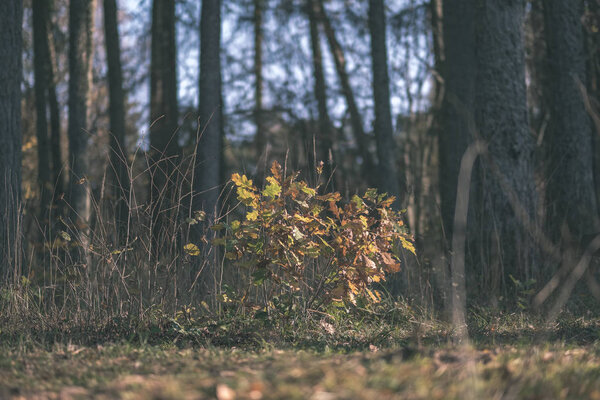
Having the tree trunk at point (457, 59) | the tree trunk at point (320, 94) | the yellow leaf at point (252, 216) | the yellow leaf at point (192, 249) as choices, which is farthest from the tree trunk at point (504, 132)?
the tree trunk at point (320, 94)

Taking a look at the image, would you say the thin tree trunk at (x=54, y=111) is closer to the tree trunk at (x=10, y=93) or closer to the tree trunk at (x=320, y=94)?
the tree trunk at (x=10, y=93)

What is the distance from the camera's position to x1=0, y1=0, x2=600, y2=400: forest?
3029mm

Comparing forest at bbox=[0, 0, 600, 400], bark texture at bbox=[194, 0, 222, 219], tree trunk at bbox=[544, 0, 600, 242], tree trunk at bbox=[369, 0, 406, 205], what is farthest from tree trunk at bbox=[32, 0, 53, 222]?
tree trunk at bbox=[544, 0, 600, 242]

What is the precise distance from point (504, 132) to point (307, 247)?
3.58 meters

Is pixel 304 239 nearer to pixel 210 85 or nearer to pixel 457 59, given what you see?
pixel 210 85

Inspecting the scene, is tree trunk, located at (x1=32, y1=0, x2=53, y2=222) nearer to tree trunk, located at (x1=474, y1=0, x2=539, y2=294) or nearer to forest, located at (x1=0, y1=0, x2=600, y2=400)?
forest, located at (x1=0, y1=0, x2=600, y2=400)

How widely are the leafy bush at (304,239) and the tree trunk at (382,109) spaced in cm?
439

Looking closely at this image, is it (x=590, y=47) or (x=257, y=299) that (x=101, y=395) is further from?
(x=590, y=47)

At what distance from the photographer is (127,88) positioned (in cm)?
1546

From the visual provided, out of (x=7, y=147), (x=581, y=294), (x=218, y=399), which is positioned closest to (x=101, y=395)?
(x=218, y=399)

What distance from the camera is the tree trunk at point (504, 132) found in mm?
6770

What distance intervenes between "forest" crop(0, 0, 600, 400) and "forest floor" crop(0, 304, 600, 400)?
19 mm

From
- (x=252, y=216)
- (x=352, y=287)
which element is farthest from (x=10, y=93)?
(x=352, y=287)

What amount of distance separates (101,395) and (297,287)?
2.18 metres
